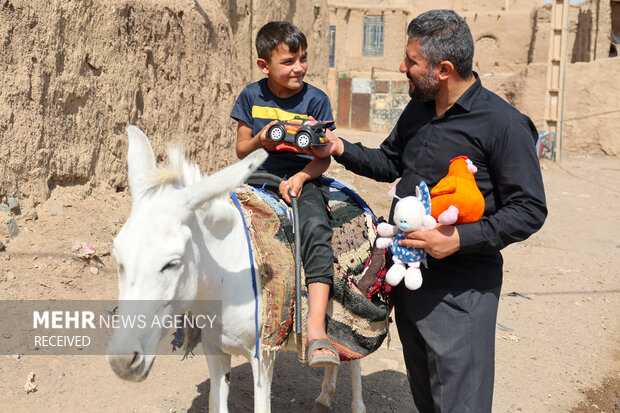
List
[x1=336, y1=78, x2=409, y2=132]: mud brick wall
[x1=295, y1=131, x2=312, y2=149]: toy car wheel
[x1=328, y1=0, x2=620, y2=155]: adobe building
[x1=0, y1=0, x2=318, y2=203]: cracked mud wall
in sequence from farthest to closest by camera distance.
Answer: [x1=336, y1=78, x2=409, y2=132]: mud brick wall
[x1=328, y1=0, x2=620, y2=155]: adobe building
[x1=0, y1=0, x2=318, y2=203]: cracked mud wall
[x1=295, y1=131, x2=312, y2=149]: toy car wheel

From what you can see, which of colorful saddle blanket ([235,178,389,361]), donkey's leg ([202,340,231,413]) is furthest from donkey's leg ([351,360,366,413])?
donkey's leg ([202,340,231,413])

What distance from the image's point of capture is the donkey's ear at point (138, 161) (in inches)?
81.0

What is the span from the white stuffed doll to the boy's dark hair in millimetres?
1233

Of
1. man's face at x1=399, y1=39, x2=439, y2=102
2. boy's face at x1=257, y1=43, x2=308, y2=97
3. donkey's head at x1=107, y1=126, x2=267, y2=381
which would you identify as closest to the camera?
donkey's head at x1=107, y1=126, x2=267, y2=381

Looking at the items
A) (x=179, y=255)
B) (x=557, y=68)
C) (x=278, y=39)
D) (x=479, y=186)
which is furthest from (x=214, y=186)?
(x=557, y=68)

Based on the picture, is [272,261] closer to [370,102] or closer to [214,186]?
[214,186]

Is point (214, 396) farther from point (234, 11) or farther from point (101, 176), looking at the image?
point (234, 11)

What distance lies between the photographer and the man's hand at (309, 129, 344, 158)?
2.64 metres

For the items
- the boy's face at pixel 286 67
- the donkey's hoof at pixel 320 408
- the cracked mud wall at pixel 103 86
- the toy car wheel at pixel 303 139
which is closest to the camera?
the toy car wheel at pixel 303 139

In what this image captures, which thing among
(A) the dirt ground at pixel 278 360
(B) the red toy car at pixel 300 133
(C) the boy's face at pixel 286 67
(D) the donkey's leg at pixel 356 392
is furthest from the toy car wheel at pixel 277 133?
(A) the dirt ground at pixel 278 360

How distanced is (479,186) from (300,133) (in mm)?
840

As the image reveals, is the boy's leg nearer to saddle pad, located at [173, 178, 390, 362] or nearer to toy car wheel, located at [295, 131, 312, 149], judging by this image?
saddle pad, located at [173, 178, 390, 362]

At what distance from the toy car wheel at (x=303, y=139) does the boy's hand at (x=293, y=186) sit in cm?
27

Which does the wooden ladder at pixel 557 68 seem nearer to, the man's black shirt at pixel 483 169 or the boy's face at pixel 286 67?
the boy's face at pixel 286 67
